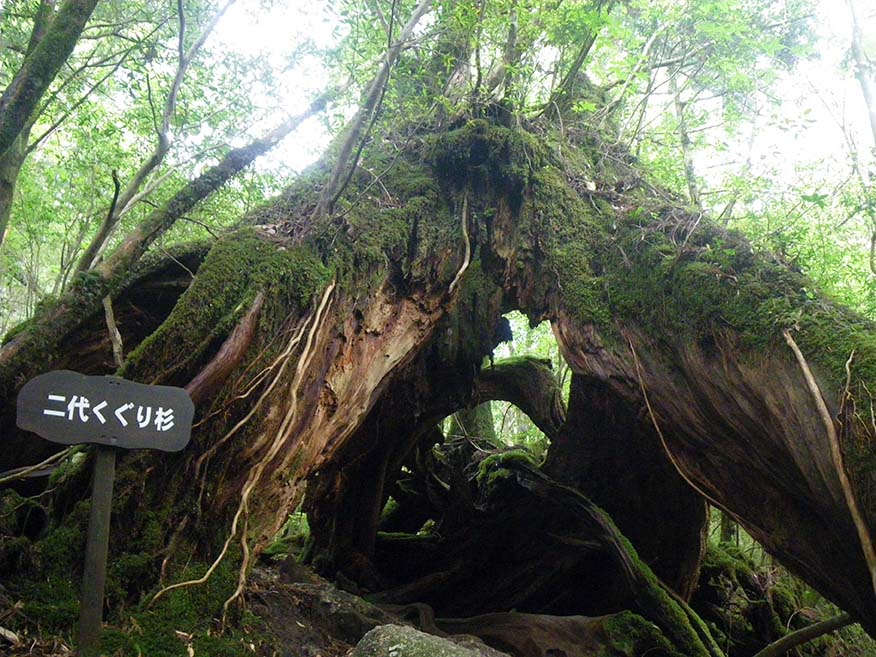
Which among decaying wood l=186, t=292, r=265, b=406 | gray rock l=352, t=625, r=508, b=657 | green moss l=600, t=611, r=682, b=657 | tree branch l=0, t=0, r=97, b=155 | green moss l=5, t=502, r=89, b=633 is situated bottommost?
green moss l=600, t=611, r=682, b=657

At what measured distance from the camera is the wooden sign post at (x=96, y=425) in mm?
2395

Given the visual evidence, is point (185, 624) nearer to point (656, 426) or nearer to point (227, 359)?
point (227, 359)

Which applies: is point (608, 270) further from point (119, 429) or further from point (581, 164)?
point (119, 429)

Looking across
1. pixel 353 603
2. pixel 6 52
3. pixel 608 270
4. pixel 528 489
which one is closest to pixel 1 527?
pixel 353 603

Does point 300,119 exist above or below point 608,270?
above

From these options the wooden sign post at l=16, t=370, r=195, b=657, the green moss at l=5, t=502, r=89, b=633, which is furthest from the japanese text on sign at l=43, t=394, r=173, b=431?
the green moss at l=5, t=502, r=89, b=633

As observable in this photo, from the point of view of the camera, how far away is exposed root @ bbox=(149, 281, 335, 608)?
302 cm

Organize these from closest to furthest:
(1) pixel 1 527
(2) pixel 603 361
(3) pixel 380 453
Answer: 1. (1) pixel 1 527
2. (2) pixel 603 361
3. (3) pixel 380 453

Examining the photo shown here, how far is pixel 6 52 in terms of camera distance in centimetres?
705

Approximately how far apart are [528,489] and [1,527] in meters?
4.59

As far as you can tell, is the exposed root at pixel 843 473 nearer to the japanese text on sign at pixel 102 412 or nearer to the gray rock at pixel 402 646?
the gray rock at pixel 402 646

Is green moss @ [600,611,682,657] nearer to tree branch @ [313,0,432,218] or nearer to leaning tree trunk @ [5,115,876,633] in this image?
leaning tree trunk @ [5,115,876,633]

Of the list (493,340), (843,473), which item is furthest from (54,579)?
(493,340)

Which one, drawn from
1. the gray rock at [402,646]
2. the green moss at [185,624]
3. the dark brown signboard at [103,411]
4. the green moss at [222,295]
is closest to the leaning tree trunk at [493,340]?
the green moss at [222,295]
